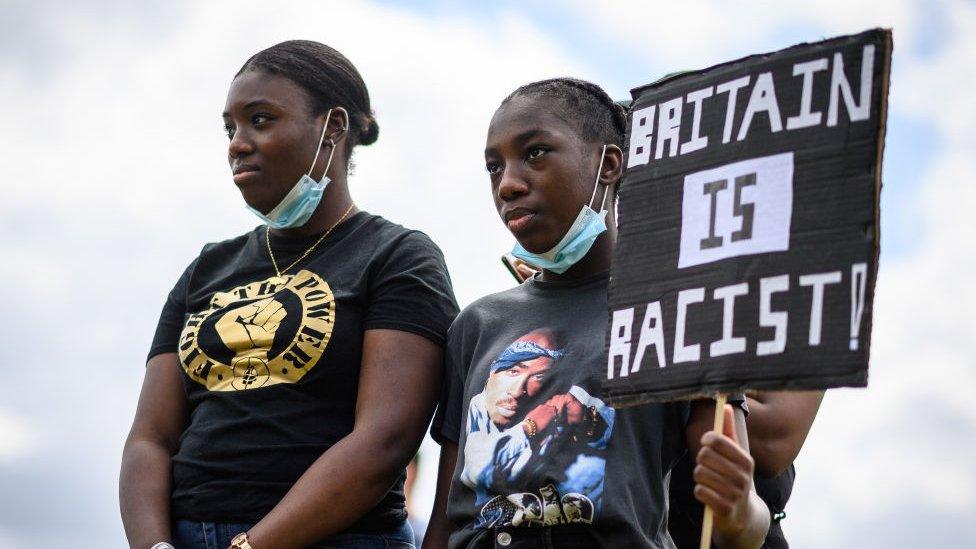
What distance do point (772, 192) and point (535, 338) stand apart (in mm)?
1006

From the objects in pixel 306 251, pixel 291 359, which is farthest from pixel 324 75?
pixel 291 359

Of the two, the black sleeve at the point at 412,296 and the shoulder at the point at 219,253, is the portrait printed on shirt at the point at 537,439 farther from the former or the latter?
the shoulder at the point at 219,253

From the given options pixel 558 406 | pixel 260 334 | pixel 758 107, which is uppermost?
pixel 758 107

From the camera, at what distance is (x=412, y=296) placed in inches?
194

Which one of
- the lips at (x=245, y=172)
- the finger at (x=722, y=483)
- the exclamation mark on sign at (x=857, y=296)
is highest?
the lips at (x=245, y=172)

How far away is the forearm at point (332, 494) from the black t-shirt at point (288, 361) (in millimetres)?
134

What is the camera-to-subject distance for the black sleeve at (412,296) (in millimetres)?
4895

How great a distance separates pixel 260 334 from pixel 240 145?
2.39 feet

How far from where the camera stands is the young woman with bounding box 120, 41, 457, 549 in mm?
4738

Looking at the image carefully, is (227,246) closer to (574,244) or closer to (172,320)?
(172,320)

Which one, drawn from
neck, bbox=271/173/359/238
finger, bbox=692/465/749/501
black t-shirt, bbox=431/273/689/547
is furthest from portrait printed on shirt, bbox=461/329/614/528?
neck, bbox=271/173/359/238

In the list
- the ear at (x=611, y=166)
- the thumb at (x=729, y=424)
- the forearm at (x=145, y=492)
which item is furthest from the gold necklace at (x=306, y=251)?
the thumb at (x=729, y=424)

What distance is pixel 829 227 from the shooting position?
3.78 metres

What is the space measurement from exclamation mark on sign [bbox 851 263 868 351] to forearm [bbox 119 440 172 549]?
7.74 feet
